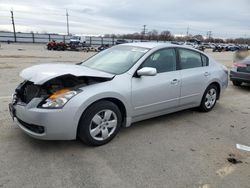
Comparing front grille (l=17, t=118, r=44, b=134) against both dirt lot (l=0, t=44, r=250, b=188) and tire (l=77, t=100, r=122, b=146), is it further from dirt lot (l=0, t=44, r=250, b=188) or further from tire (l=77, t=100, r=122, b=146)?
tire (l=77, t=100, r=122, b=146)

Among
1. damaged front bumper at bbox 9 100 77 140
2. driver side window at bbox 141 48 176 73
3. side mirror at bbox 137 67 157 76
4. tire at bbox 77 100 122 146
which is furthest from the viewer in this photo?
driver side window at bbox 141 48 176 73

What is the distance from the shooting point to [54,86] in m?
3.69

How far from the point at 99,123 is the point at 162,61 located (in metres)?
1.74

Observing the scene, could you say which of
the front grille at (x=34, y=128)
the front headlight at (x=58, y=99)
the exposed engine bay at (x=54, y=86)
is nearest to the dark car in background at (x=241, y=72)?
the exposed engine bay at (x=54, y=86)

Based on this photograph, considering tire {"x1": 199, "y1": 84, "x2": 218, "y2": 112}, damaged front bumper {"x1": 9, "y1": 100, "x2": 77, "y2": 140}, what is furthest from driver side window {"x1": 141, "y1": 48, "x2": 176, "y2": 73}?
damaged front bumper {"x1": 9, "y1": 100, "x2": 77, "y2": 140}

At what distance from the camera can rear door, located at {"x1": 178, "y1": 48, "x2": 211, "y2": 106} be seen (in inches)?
193

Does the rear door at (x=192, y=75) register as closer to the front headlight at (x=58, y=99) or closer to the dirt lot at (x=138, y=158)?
the dirt lot at (x=138, y=158)

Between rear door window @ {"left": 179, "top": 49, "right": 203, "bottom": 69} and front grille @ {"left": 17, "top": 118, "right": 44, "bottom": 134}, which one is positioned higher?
rear door window @ {"left": 179, "top": 49, "right": 203, "bottom": 69}

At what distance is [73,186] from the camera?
2.80m

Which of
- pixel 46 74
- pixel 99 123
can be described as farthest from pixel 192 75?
pixel 46 74

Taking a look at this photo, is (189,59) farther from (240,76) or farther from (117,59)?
(240,76)

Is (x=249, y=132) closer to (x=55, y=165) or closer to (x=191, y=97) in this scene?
(x=191, y=97)

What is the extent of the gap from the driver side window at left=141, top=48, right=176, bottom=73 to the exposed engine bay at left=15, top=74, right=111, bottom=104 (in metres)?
0.99

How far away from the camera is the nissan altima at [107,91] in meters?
3.37
